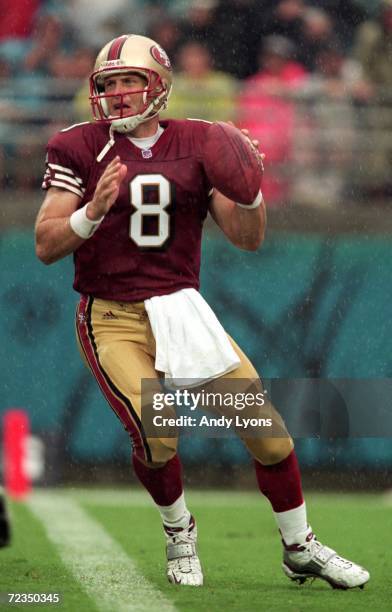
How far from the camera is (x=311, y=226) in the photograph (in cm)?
885

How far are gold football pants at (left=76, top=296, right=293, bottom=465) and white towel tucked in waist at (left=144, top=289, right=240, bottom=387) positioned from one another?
0.04 meters

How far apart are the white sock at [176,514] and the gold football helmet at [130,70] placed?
1.21 meters

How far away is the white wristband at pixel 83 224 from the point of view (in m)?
4.31

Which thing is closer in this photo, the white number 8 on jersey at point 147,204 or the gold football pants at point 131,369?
the gold football pants at point 131,369

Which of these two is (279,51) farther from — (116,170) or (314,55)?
(116,170)

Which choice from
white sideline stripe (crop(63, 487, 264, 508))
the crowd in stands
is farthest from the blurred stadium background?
white sideline stripe (crop(63, 487, 264, 508))

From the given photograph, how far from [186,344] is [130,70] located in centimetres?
90

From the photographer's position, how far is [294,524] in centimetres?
451

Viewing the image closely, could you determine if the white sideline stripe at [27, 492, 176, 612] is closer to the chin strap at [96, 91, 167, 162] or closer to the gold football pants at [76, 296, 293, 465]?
the gold football pants at [76, 296, 293, 465]

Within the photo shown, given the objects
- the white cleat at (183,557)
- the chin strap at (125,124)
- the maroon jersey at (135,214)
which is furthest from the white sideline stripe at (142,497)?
the chin strap at (125,124)

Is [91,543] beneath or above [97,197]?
beneath

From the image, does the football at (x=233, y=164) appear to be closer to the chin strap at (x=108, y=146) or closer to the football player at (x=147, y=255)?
the football player at (x=147, y=255)

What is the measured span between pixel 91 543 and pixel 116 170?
80.1 inches

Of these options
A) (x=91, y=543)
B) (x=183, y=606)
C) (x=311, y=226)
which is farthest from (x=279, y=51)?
(x=183, y=606)
